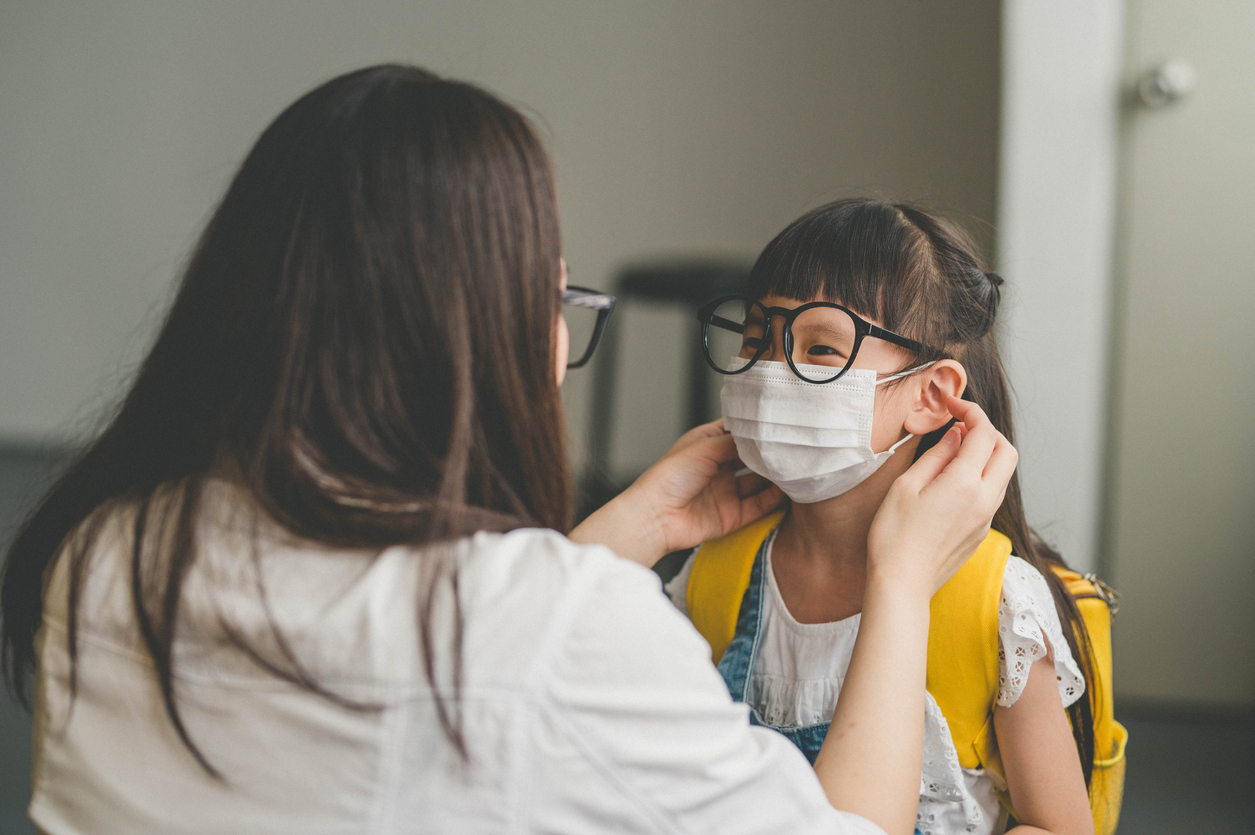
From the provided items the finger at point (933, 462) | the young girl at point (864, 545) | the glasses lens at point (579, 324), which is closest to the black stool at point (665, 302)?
the glasses lens at point (579, 324)

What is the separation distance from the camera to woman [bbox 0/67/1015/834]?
0.57m

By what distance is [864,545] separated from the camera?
1187mm

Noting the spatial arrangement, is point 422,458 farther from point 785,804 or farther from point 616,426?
point 616,426

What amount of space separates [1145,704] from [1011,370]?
0.83 meters

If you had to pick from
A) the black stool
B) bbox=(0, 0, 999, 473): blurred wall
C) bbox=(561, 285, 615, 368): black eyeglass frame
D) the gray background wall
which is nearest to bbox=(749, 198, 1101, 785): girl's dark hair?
bbox=(561, 285, 615, 368): black eyeglass frame

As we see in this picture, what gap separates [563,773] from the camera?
1.87 ft

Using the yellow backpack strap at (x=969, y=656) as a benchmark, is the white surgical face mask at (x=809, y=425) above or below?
above

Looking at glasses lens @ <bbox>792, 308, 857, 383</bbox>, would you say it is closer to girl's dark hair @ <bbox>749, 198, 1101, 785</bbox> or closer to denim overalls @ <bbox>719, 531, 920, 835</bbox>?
girl's dark hair @ <bbox>749, 198, 1101, 785</bbox>

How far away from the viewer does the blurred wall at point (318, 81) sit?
3.57 m

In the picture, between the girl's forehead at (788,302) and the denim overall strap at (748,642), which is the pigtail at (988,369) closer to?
the girl's forehead at (788,302)

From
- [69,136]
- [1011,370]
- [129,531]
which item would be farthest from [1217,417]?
[69,136]

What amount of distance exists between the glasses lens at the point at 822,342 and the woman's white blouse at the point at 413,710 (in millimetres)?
512

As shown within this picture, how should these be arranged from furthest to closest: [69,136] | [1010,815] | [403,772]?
[69,136], [1010,815], [403,772]

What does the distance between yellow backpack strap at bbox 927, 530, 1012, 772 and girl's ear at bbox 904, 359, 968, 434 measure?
0.59ft
